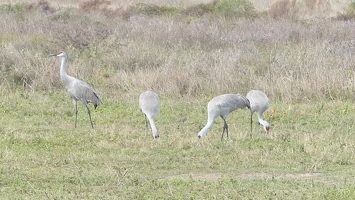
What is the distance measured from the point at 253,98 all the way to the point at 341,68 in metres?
3.62

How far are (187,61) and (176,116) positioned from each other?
12.0 feet

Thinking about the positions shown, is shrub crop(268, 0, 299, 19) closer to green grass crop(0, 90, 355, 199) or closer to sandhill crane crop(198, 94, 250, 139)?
green grass crop(0, 90, 355, 199)

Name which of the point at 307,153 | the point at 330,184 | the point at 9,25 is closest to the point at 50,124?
the point at 307,153

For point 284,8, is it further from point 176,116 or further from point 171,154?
point 171,154

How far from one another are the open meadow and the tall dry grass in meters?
0.03

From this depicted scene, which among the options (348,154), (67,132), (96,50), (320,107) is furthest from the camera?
(96,50)

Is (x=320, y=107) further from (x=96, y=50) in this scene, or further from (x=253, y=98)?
(x=96, y=50)

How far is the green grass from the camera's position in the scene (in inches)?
329

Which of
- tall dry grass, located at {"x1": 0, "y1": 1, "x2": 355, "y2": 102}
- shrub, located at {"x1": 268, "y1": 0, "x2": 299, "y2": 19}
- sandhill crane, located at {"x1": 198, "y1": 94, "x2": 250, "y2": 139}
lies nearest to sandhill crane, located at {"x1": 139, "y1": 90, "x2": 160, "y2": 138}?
sandhill crane, located at {"x1": 198, "y1": 94, "x2": 250, "y2": 139}

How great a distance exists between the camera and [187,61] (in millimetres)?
17406

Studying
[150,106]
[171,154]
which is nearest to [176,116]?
[150,106]

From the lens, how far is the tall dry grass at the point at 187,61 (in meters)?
15.8

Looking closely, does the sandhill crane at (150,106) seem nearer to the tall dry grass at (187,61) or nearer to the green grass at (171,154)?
the green grass at (171,154)

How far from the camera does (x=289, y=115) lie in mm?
13875
